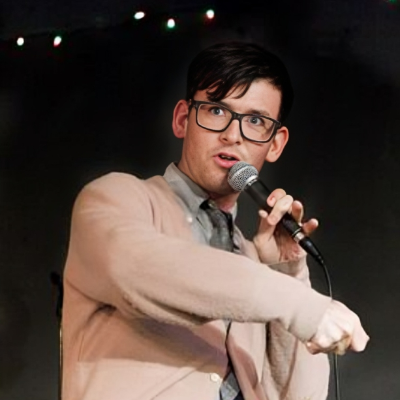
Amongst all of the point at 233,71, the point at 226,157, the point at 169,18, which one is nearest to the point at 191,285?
the point at 226,157

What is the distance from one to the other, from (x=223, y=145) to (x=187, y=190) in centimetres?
10

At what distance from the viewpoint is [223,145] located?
1.35 m

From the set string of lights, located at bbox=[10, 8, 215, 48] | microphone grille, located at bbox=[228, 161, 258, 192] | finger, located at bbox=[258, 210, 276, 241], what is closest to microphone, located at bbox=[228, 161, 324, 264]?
microphone grille, located at bbox=[228, 161, 258, 192]

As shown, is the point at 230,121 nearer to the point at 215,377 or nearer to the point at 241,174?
the point at 241,174

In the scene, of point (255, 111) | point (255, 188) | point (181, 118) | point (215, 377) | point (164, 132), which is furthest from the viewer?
point (164, 132)

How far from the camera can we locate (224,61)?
1414 millimetres

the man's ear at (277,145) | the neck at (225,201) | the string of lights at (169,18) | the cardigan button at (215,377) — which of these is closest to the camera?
the cardigan button at (215,377)

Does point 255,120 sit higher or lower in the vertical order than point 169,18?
lower

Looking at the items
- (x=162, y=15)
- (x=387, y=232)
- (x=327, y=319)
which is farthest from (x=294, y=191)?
(x=327, y=319)

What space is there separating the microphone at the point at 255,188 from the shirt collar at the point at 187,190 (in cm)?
6

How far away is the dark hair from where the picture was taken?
4.54 feet

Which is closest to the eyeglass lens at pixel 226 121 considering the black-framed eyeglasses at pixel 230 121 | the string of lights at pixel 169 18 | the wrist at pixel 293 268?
the black-framed eyeglasses at pixel 230 121

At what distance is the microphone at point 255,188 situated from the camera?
124 cm

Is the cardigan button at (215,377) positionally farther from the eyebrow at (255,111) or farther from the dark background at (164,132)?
the dark background at (164,132)
